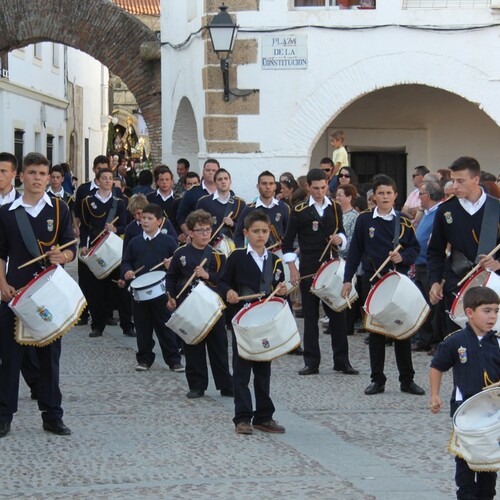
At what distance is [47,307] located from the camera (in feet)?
28.0

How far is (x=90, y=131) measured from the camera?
4878 centimetres

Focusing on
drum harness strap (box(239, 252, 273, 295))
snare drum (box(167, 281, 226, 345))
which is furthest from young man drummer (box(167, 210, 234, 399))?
drum harness strap (box(239, 252, 273, 295))

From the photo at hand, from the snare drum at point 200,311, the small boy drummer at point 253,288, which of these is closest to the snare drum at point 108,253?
the snare drum at point 200,311

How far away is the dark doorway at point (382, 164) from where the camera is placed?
64.8 ft

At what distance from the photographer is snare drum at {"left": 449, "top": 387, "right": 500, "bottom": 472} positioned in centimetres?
627

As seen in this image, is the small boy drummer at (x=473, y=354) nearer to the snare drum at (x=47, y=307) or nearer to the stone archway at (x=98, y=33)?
the snare drum at (x=47, y=307)

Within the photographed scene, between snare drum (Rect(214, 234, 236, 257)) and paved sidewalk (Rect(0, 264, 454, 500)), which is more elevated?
snare drum (Rect(214, 234, 236, 257))

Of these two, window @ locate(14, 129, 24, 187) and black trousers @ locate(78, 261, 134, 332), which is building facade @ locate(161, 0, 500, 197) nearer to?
black trousers @ locate(78, 261, 134, 332)

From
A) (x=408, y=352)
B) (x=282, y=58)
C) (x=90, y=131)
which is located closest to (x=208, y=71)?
(x=282, y=58)

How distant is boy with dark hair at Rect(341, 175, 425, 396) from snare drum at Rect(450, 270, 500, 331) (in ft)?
5.83

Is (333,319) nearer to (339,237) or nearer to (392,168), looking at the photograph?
(339,237)

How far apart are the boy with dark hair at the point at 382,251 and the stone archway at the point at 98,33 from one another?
12157 mm

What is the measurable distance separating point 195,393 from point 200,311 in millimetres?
767

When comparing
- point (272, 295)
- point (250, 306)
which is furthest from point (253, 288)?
point (250, 306)
